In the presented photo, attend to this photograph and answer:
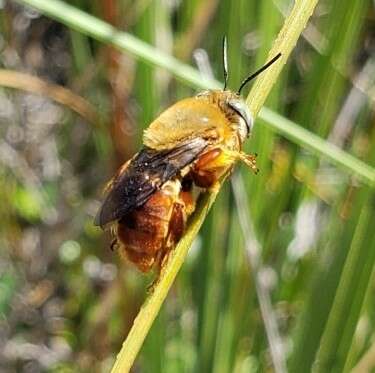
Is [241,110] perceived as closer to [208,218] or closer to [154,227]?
[154,227]

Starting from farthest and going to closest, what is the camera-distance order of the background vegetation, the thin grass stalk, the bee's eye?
the thin grass stalk
the background vegetation
the bee's eye

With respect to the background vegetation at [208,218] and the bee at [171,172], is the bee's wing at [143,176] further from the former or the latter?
the background vegetation at [208,218]

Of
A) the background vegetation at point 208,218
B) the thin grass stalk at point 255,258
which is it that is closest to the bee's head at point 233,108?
the background vegetation at point 208,218

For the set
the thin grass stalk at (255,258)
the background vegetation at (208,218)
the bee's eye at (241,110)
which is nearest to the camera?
the bee's eye at (241,110)

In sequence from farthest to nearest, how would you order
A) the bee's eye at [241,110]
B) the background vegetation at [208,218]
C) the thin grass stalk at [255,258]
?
the thin grass stalk at [255,258], the background vegetation at [208,218], the bee's eye at [241,110]

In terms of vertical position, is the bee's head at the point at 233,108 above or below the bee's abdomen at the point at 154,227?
above

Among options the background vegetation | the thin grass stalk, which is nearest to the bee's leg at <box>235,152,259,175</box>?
the background vegetation

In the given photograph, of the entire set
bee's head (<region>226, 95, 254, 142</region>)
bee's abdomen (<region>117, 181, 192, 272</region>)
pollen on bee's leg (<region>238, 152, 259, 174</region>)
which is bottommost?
bee's abdomen (<region>117, 181, 192, 272</region>)

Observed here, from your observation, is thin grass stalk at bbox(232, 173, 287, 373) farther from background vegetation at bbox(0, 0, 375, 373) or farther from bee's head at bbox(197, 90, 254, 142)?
bee's head at bbox(197, 90, 254, 142)

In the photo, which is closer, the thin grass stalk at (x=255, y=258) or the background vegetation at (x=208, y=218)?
the background vegetation at (x=208, y=218)
